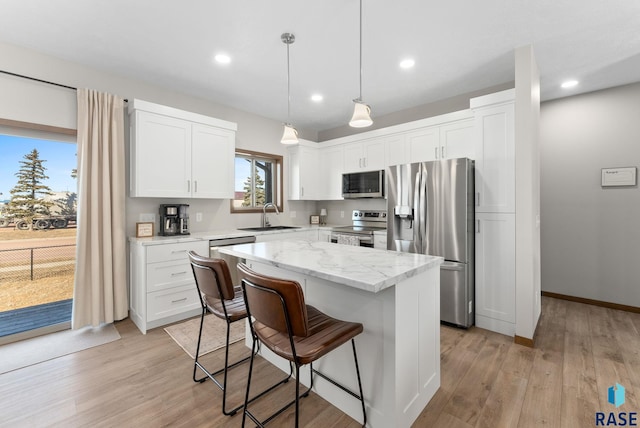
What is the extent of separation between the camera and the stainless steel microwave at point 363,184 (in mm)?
4223

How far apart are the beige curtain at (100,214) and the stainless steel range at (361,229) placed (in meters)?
2.69

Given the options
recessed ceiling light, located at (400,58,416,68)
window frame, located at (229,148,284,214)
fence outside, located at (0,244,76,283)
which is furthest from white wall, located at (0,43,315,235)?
recessed ceiling light, located at (400,58,416,68)

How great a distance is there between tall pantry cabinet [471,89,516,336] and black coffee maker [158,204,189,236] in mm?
3356

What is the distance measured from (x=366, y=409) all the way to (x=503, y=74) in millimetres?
3593

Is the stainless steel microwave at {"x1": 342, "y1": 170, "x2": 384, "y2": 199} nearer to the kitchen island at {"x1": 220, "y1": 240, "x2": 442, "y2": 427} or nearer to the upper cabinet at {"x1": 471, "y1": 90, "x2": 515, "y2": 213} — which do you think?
the upper cabinet at {"x1": 471, "y1": 90, "x2": 515, "y2": 213}

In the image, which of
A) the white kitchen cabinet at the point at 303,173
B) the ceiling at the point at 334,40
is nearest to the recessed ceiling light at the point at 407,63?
the ceiling at the point at 334,40

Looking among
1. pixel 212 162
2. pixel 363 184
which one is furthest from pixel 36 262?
pixel 363 184

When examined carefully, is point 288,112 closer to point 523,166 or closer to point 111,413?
point 523,166

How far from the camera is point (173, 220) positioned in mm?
3441

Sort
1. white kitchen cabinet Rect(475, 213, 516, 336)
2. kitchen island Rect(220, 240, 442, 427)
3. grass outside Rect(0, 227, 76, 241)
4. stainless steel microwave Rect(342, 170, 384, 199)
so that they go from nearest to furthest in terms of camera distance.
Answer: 1. kitchen island Rect(220, 240, 442, 427)
2. grass outside Rect(0, 227, 76, 241)
3. white kitchen cabinet Rect(475, 213, 516, 336)
4. stainless steel microwave Rect(342, 170, 384, 199)

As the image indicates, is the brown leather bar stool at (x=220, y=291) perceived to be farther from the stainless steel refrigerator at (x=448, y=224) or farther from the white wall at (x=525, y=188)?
the white wall at (x=525, y=188)

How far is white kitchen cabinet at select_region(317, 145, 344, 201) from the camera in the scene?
15.9 feet

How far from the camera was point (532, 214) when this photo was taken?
2.65 metres

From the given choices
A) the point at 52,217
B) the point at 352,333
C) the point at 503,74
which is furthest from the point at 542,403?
the point at 52,217
